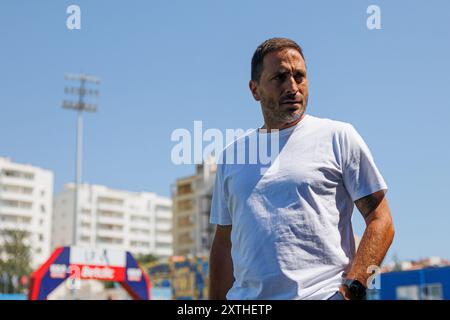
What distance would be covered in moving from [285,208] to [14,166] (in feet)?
377

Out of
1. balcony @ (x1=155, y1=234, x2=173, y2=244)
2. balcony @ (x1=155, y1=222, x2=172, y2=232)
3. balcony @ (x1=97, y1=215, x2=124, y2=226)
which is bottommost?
balcony @ (x1=155, y1=234, x2=173, y2=244)

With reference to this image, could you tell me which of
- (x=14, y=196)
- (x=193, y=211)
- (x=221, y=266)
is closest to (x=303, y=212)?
(x=221, y=266)

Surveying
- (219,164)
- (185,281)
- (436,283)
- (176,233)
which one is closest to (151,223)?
(176,233)

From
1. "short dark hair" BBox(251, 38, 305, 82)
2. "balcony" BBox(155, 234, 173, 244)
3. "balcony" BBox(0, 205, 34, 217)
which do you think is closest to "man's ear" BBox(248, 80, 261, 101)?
"short dark hair" BBox(251, 38, 305, 82)

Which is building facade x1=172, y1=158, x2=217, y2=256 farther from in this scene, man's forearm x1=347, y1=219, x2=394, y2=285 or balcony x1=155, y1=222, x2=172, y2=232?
man's forearm x1=347, y1=219, x2=394, y2=285

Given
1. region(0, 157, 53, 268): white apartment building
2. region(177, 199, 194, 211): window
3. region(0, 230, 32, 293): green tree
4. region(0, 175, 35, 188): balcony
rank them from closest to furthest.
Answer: region(0, 230, 32, 293): green tree
region(177, 199, 194, 211): window
region(0, 175, 35, 188): balcony
region(0, 157, 53, 268): white apartment building

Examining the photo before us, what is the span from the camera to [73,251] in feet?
65.5

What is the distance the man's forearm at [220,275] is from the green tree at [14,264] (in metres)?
75.5

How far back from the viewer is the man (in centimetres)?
245

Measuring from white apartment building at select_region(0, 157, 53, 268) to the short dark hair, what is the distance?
10992 centimetres

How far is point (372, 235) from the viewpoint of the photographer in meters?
2.46

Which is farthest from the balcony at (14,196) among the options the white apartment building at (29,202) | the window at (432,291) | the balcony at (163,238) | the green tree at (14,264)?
the window at (432,291)

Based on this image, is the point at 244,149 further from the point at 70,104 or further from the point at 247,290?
the point at 70,104

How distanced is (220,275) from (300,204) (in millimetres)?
570
